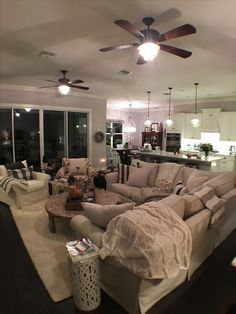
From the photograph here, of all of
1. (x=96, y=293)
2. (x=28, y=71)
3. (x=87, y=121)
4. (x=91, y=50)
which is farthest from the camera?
(x=87, y=121)

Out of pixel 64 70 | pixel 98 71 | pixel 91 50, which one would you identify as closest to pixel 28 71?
pixel 64 70

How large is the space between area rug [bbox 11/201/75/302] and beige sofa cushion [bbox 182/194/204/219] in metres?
1.56

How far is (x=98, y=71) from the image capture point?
4.69 m

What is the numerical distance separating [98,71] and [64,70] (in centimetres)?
71

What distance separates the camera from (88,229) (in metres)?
2.40

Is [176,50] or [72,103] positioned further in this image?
[72,103]

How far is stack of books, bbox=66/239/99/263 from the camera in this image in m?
2.02

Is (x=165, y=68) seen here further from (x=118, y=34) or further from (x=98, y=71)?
(x=118, y=34)

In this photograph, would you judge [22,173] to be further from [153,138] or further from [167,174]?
[153,138]

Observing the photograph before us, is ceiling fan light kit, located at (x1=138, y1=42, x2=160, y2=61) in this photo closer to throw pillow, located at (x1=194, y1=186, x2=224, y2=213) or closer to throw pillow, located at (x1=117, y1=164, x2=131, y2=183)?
throw pillow, located at (x1=194, y1=186, x2=224, y2=213)

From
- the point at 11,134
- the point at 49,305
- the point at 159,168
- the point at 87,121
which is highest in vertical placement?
the point at 87,121

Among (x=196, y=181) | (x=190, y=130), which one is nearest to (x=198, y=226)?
(x=196, y=181)

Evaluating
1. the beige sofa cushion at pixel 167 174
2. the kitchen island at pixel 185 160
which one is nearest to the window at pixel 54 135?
the kitchen island at pixel 185 160

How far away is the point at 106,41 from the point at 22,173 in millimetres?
3468
